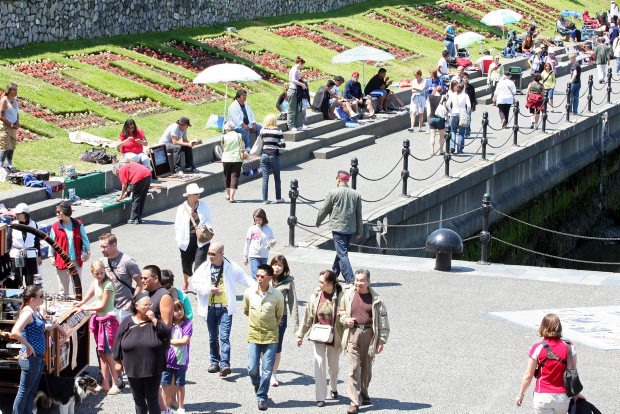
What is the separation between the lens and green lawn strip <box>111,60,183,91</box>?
98.9 ft

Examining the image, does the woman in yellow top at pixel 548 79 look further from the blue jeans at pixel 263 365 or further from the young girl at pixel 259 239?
the blue jeans at pixel 263 365

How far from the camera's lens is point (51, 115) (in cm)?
2561

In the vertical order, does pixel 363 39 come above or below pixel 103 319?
below

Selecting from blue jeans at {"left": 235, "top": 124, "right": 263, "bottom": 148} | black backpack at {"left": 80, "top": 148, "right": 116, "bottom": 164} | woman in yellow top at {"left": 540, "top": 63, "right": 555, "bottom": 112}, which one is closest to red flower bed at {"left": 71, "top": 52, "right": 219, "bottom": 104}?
blue jeans at {"left": 235, "top": 124, "right": 263, "bottom": 148}

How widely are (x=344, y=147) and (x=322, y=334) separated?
1611 centimetres

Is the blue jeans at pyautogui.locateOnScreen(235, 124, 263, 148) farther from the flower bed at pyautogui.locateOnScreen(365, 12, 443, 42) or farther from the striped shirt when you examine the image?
the flower bed at pyautogui.locateOnScreen(365, 12, 443, 42)

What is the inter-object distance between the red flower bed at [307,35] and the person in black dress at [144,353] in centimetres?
2847

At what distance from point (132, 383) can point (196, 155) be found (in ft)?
44.3

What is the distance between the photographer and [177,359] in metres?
12.2

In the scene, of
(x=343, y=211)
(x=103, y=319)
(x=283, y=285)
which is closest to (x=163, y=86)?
(x=343, y=211)

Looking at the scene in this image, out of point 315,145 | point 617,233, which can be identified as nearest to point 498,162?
point 315,145

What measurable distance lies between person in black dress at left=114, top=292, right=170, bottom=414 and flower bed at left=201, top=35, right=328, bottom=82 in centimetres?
2329

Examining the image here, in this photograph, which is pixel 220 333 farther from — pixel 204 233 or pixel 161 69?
pixel 161 69

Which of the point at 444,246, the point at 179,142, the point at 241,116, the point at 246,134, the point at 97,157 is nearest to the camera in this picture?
the point at 444,246
